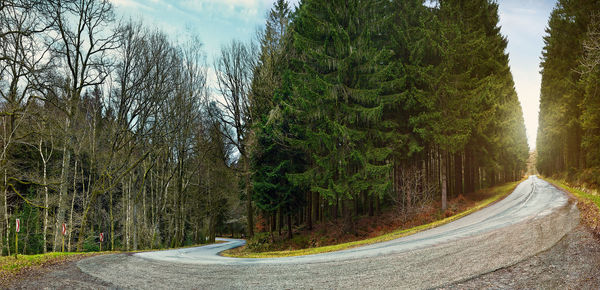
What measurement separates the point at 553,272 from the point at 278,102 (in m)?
16.3

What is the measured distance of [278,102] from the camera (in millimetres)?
19828

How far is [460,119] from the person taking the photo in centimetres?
1894

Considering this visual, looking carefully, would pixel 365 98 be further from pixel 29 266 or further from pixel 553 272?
pixel 29 266

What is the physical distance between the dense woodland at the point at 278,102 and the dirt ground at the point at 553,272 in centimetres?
903

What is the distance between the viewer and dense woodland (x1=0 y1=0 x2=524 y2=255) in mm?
15258

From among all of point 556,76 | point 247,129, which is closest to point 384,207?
point 247,129

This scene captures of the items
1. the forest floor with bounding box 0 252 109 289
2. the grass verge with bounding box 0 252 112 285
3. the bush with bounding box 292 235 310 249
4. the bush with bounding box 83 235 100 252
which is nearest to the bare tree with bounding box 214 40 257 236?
the bush with bounding box 292 235 310 249

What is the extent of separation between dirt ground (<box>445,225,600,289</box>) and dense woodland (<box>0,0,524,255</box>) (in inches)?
356

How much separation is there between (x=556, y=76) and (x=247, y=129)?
2778 centimetres

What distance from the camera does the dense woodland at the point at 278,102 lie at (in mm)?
15258

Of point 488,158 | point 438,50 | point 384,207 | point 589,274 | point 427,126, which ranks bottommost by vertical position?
point 384,207

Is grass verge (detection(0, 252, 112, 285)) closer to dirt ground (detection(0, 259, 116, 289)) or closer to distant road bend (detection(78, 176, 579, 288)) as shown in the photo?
dirt ground (detection(0, 259, 116, 289))

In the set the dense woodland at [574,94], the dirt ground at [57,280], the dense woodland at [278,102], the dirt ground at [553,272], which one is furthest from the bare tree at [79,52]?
the dense woodland at [574,94]

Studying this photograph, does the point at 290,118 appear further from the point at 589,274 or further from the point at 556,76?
the point at 556,76
